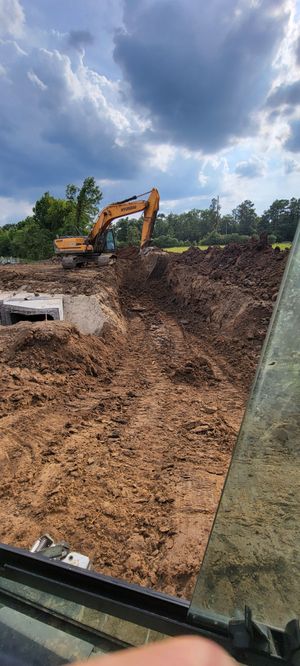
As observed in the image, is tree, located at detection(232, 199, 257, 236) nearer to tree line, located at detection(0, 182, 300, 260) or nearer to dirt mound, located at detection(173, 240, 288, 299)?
tree line, located at detection(0, 182, 300, 260)

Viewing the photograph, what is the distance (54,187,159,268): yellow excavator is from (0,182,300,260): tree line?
4.67 meters

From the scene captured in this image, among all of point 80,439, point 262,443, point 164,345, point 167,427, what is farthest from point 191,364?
point 262,443

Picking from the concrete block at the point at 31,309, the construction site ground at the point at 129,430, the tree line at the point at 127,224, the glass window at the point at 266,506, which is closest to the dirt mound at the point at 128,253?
the tree line at the point at 127,224

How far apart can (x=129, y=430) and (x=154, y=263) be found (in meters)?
16.3

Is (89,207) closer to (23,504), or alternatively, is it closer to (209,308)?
(209,308)

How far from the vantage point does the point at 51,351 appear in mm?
7141

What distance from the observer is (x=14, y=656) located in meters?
0.84

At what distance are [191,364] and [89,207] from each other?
1623 inches

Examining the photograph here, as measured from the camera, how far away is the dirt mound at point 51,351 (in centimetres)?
689

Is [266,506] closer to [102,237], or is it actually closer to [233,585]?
[233,585]

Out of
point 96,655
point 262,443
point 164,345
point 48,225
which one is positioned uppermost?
point 48,225

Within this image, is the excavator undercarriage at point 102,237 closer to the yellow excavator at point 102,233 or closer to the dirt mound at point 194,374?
the yellow excavator at point 102,233

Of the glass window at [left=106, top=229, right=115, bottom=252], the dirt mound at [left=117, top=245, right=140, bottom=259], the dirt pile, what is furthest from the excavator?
the dirt mound at [left=117, top=245, right=140, bottom=259]

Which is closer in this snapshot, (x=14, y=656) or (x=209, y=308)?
(x=14, y=656)
